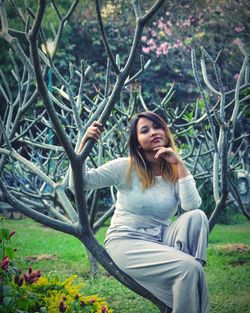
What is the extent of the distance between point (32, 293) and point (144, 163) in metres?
1.24

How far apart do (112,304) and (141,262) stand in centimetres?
202

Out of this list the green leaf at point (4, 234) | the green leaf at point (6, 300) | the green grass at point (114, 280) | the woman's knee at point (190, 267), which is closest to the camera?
the green leaf at point (6, 300)

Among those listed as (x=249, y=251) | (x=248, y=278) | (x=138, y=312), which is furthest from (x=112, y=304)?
(x=249, y=251)

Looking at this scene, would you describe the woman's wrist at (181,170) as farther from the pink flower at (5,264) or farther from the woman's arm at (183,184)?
the pink flower at (5,264)

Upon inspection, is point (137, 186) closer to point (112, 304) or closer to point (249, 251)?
point (112, 304)

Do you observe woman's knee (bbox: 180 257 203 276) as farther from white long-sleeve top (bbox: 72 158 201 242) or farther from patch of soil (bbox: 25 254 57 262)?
patch of soil (bbox: 25 254 57 262)

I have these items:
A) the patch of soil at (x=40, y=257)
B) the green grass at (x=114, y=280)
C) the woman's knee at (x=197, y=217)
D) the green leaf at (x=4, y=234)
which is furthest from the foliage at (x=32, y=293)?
the patch of soil at (x=40, y=257)

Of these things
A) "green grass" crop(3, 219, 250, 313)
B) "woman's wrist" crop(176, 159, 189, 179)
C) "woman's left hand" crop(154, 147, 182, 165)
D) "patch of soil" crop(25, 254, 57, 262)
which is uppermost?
"woman's left hand" crop(154, 147, 182, 165)

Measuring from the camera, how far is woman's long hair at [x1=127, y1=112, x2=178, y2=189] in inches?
136

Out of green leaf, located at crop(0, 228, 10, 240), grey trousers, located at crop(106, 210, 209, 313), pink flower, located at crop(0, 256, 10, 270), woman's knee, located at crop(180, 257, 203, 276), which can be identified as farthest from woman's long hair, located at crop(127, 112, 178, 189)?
pink flower, located at crop(0, 256, 10, 270)

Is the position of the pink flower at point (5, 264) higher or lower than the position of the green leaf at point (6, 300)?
higher

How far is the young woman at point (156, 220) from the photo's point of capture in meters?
3.01

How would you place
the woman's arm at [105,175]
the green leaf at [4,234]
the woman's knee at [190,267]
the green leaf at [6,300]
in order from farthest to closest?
the woman's arm at [105,175] < the woman's knee at [190,267] < the green leaf at [4,234] < the green leaf at [6,300]

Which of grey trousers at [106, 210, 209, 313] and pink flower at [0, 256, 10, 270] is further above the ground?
pink flower at [0, 256, 10, 270]
